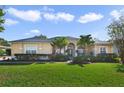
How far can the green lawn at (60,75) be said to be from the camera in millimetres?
10141

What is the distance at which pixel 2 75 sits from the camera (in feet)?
34.9

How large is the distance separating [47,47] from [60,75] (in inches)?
46.6

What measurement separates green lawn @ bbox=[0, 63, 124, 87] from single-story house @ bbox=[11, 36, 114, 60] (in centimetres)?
39

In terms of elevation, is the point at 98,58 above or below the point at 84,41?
below

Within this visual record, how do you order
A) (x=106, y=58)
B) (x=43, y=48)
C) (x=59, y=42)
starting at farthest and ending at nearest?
1. (x=43, y=48)
2. (x=106, y=58)
3. (x=59, y=42)

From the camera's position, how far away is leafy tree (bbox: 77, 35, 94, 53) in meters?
10.5

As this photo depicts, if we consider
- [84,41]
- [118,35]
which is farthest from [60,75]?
[118,35]

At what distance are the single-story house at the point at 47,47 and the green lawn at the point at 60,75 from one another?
0.39 meters

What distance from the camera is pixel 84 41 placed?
1060cm

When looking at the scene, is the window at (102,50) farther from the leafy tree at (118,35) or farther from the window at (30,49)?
the window at (30,49)

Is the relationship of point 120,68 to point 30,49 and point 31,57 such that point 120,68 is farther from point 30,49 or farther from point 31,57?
point 30,49

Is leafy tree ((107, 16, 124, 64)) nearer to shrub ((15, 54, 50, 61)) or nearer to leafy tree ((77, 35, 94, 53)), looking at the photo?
leafy tree ((77, 35, 94, 53))

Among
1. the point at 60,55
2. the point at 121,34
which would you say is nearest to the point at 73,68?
the point at 60,55
